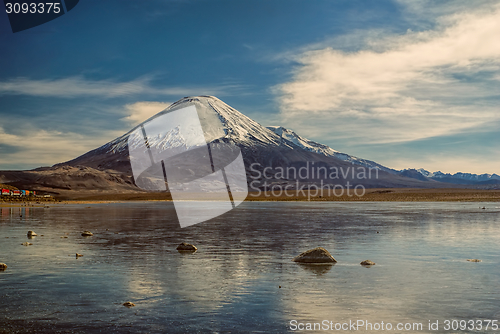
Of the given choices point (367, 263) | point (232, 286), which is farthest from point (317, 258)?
point (232, 286)

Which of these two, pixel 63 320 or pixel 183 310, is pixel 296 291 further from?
pixel 63 320

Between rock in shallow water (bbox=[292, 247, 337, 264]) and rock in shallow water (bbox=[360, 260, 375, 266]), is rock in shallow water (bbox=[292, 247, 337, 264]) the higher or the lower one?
the higher one

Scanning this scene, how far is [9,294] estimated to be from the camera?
623 inches

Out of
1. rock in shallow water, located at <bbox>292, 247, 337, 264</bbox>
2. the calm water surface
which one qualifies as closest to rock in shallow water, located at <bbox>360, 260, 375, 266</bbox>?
the calm water surface

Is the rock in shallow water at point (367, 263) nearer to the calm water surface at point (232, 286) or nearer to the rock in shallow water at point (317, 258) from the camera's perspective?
the calm water surface at point (232, 286)

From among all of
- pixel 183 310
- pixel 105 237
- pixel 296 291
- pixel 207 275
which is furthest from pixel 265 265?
pixel 105 237

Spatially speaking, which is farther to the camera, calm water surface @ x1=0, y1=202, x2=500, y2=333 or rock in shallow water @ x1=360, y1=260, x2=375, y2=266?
rock in shallow water @ x1=360, y1=260, x2=375, y2=266

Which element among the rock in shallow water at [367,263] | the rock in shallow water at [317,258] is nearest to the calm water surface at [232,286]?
the rock in shallow water at [367,263]

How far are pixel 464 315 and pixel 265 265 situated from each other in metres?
10.1

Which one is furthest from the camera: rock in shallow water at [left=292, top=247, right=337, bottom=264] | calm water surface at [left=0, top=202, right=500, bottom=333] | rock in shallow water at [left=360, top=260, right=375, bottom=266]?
rock in shallow water at [left=292, top=247, right=337, bottom=264]

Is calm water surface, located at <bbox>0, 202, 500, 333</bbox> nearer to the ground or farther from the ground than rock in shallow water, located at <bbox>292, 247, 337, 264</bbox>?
nearer to the ground

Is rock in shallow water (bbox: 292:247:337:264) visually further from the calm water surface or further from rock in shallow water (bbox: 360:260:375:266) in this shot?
rock in shallow water (bbox: 360:260:375:266)

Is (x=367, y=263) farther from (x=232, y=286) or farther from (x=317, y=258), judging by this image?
(x=232, y=286)

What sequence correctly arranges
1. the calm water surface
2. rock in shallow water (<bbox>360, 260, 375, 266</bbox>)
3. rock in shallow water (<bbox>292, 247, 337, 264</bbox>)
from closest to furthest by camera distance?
the calm water surface, rock in shallow water (<bbox>360, 260, 375, 266</bbox>), rock in shallow water (<bbox>292, 247, 337, 264</bbox>)
